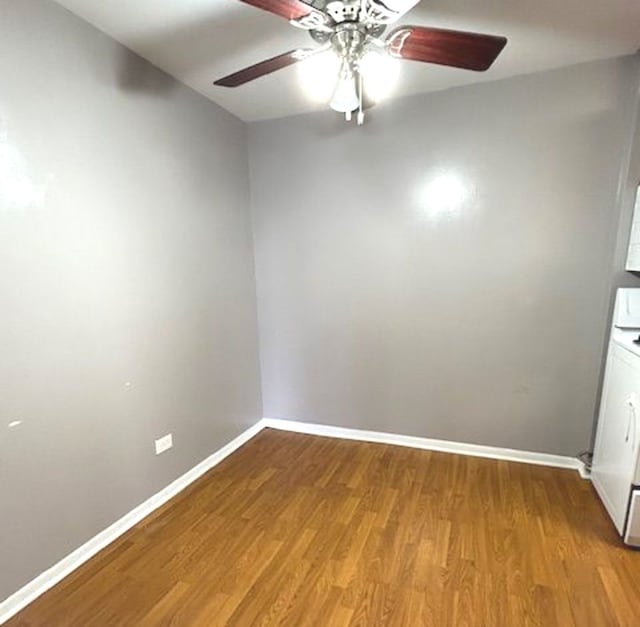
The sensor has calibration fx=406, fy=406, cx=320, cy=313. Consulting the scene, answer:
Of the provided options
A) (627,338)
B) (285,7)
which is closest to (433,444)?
(627,338)

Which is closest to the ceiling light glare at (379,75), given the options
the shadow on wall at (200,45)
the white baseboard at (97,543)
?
the shadow on wall at (200,45)

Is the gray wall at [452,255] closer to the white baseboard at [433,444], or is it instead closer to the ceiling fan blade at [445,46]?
the white baseboard at [433,444]

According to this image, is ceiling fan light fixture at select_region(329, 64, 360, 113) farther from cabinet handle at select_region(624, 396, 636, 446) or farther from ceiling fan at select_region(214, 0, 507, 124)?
cabinet handle at select_region(624, 396, 636, 446)

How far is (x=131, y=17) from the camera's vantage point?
180 centimetres

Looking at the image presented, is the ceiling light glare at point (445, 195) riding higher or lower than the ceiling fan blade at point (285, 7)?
lower

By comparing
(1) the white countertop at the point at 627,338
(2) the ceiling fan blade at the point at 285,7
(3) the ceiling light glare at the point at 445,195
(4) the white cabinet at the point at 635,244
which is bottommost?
(1) the white countertop at the point at 627,338

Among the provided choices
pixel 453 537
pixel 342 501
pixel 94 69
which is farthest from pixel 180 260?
pixel 453 537

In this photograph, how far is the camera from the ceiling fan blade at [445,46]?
132cm

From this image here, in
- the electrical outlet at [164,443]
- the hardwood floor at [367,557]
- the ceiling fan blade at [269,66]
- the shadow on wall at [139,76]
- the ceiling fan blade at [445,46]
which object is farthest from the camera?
the electrical outlet at [164,443]

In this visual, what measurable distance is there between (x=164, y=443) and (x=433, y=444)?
181cm

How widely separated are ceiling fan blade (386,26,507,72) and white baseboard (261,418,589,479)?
2.30 meters

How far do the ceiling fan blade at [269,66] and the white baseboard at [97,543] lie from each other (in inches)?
85.8

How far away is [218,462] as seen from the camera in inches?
111

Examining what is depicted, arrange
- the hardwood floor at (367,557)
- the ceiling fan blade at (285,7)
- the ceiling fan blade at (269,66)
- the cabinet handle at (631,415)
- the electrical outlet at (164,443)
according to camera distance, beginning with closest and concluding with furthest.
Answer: the ceiling fan blade at (285,7)
the ceiling fan blade at (269,66)
the hardwood floor at (367,557)
the cabinet handle at (631,415)
the electrical outlet at (164,443)
